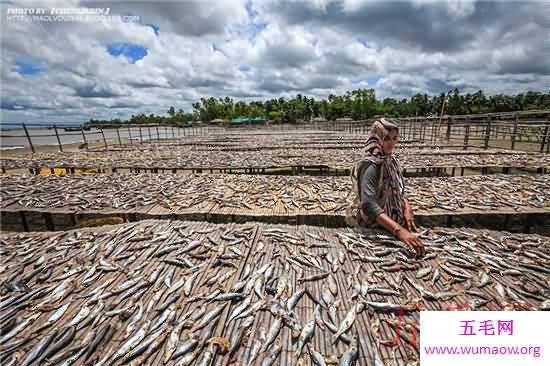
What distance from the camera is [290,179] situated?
7410mm

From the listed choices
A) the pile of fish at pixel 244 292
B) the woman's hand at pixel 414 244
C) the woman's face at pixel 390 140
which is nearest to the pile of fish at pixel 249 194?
the pile of fish at pixel 244 292

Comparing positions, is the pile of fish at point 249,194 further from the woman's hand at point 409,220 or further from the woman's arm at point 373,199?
the woman's arm at point 373,199

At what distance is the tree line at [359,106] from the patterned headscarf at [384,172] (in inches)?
2663

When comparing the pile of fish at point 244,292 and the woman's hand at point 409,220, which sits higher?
the woman's hand at point 409,220

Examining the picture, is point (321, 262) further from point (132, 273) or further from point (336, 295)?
point (132, 273)

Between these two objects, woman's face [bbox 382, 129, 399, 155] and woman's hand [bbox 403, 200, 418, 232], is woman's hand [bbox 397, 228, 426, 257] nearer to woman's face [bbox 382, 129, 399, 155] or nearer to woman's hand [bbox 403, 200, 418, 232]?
woman's hand [bbox 403, 200, 418, 232]

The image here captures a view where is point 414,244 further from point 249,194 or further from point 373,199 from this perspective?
point 249,194

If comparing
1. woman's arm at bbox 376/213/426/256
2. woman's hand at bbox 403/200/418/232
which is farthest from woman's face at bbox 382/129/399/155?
woman's hand at bbox 403/200/418/232

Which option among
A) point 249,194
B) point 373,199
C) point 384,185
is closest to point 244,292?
point 373,199

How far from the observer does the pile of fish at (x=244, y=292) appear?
1.99m

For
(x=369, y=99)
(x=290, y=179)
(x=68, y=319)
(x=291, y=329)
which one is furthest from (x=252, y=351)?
(x=369, y=99)

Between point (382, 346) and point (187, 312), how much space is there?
5.85ft

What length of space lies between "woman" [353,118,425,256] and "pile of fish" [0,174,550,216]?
1.42m

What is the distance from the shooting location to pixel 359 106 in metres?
64.6
